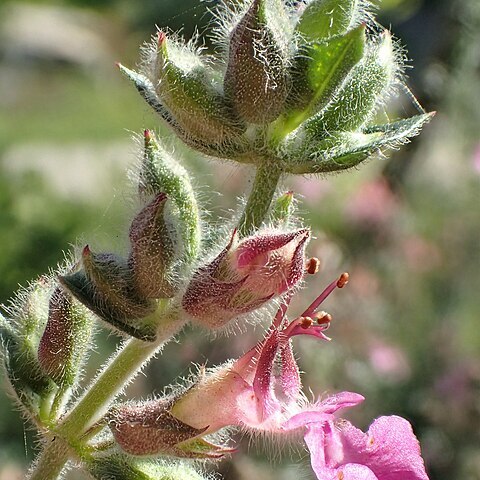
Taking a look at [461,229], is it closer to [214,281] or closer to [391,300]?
[391,300]

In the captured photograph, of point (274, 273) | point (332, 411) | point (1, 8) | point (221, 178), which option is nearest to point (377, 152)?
point (274, 273)

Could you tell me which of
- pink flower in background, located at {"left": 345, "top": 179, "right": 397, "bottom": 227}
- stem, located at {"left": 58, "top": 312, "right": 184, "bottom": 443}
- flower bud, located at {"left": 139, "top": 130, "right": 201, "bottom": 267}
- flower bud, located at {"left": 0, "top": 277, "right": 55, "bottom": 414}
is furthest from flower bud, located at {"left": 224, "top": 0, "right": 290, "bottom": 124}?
pink flower in background, located at {"left": 345, "top": 179, "right": 397, "bottom": 227}

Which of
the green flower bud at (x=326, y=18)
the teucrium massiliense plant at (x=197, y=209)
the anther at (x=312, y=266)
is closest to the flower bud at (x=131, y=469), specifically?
the teucrium massiliense plant at (x=197, y=209)

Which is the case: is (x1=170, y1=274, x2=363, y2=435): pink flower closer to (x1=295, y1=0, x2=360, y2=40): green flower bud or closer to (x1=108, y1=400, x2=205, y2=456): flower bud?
(x1=108, y1=400, x2=205, y2=456): flower bud

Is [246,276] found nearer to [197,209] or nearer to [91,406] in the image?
[197,209]

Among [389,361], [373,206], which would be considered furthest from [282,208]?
[373,206]
